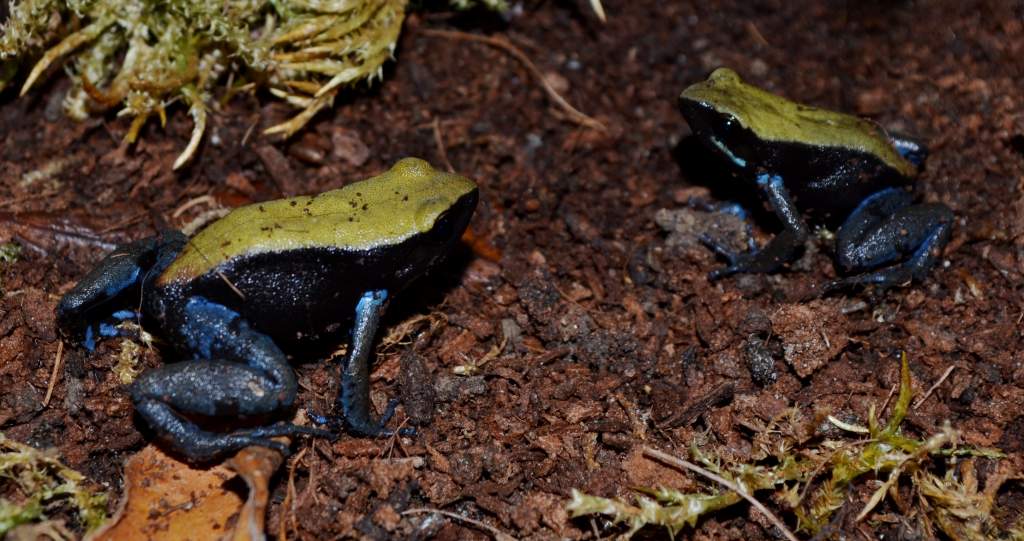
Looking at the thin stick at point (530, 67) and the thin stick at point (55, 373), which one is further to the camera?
the thin stick at point (530, 67)

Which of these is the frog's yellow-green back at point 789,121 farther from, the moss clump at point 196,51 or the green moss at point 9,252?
the green moss at point 9,252

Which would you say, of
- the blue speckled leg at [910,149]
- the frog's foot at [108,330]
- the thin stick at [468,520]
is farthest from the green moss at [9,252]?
the blue speckled leg at [910,149]

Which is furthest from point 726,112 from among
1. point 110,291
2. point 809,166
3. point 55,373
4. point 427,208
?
point 55,373

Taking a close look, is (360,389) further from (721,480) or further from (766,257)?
(766,257)

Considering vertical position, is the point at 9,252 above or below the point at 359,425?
above

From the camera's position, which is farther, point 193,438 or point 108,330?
point 108,330

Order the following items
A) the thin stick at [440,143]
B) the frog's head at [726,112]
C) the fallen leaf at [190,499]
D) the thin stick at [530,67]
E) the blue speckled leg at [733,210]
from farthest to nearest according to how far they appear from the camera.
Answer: the thin stick at [530,67] → the thin stick at [440,143] → the blue speckled leg at [733,210] → the frog's head at [726,112] → the fallen leaf at [190,499]

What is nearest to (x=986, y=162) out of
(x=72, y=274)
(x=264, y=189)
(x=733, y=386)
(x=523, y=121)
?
(x=733, y=386)

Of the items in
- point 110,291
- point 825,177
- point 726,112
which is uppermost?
point 726,112
